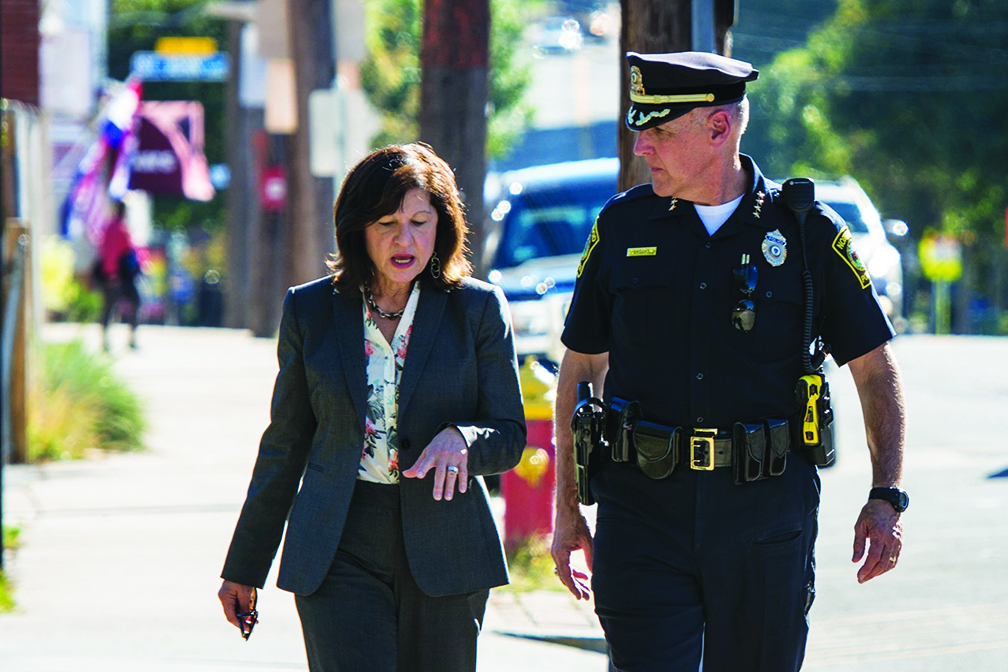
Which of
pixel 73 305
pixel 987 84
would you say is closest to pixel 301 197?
pixel 73 305

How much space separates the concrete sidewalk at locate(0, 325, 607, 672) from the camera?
627 centimetres

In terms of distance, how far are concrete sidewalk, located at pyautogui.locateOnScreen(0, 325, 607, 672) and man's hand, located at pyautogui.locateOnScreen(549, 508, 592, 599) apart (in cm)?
228

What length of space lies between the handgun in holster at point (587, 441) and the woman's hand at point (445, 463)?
0.36 m

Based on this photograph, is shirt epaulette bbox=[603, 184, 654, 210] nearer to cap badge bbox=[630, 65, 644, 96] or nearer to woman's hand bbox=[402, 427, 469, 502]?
cap badge bbox=[630, 65, 644, 96]

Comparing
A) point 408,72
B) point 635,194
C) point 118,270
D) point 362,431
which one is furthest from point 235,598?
point 408,72

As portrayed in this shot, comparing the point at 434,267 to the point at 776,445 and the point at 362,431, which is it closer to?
the point at 362,431

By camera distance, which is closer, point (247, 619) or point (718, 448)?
point (718, 448)

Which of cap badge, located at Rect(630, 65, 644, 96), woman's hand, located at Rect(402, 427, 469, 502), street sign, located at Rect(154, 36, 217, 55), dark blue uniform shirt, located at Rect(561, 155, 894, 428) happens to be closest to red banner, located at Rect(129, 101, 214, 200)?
street sign, located at Rect(154, 36, 217, 55)

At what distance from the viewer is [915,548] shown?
8.98 metres

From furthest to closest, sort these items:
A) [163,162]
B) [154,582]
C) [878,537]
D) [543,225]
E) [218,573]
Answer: [163,162], [543,225], [218,573], [154,582], [878,537]

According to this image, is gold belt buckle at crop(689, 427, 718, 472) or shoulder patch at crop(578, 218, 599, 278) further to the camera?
shoulder patch at crop(578, 218, 599, 278)

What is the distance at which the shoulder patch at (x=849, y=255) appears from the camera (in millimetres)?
3807

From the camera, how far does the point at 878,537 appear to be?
146 inches

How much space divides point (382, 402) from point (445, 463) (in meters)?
0.29
